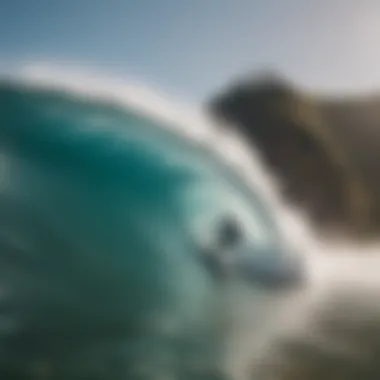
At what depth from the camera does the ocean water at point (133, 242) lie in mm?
1121

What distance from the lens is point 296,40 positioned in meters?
1.17

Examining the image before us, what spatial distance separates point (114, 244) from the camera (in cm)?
115

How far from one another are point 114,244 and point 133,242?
39 mm

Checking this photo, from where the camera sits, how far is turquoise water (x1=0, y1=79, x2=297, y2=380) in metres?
1.13

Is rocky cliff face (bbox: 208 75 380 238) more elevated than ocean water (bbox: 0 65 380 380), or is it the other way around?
rocky cliff face (bbox: 208 75 380 238)

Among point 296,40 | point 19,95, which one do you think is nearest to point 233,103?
point 296,40

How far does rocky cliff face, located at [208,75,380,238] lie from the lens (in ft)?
3.74

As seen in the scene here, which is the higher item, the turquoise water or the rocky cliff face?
the rocky cliff face

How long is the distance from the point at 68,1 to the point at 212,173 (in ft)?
1.60

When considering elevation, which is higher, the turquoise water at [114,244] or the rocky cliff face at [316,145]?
the rocky cliff face at [316,145]

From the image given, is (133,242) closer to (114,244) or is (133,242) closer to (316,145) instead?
(114,244)

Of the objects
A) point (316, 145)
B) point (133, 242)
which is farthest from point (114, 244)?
point (316, 145)

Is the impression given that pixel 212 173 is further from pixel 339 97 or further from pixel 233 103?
pixel 339 97

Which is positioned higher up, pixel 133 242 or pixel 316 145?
pixel 316 145
